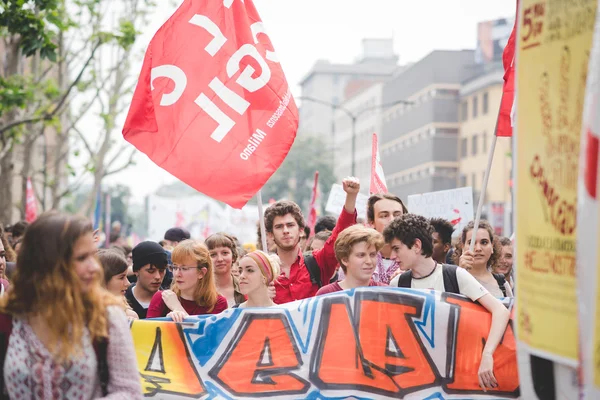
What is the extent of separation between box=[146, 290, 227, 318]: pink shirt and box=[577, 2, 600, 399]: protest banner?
3.97m

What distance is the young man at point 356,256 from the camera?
631 cm

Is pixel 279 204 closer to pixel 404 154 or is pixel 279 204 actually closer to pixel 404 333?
pixel 404 333

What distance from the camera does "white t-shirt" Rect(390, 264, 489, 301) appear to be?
5904 mm

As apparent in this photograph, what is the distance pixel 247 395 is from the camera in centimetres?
580

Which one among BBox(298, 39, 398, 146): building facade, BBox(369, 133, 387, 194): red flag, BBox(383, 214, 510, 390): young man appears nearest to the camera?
BBox(383, 214, 510, 390): young man

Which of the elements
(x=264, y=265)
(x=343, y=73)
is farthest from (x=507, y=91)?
(x=343, y=73)

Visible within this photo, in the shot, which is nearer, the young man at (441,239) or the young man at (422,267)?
the young man at (422,267)

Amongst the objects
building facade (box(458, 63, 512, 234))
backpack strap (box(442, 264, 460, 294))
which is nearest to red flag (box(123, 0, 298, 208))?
backpack strap (box(442, 264, 460, 294))

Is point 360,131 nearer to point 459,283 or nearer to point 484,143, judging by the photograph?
point 484,143

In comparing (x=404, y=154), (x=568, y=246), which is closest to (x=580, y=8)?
(x=568, y=246)

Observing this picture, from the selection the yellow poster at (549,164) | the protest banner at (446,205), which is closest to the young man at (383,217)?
the protest banner at (446,205)

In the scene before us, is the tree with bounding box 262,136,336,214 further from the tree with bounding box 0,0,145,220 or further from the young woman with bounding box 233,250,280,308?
the young woman with bounding box 233,250,280,308

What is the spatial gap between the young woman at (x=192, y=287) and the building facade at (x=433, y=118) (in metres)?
63.0

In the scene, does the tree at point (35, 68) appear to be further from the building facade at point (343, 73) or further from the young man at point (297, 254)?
the building facade at point (343, 73)
